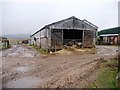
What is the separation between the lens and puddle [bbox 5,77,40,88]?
7686 millimetres

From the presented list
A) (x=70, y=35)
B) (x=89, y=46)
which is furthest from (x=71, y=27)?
(x=70, y=35)

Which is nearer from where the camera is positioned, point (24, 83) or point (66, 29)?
point (24, 83)

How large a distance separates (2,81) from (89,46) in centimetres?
1738

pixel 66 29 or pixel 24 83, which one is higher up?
pixel 66 29

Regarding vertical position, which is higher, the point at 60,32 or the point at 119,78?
the point at 60,32

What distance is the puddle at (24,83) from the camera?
7.69 meters

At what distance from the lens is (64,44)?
922 inches

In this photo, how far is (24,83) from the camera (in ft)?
26.6

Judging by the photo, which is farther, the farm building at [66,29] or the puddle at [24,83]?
the farm building at [66,29]

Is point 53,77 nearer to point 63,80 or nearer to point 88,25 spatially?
point 63,80

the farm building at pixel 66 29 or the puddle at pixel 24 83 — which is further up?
the farm building at pixel 66 29

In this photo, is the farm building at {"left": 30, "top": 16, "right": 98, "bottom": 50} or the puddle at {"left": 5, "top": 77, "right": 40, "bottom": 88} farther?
the farm building at {"left": 30, "top": 16, "right": 98, "bottom": 50}

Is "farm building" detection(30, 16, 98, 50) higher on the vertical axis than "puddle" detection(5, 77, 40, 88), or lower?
higher

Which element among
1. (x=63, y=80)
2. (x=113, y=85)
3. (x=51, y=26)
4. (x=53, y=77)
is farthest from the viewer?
(x=51, y=26)
